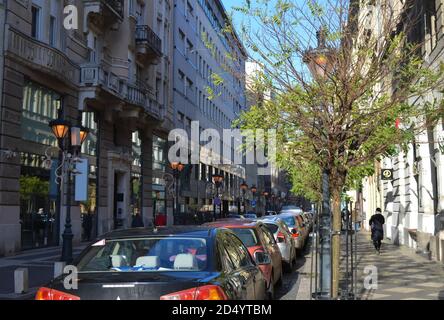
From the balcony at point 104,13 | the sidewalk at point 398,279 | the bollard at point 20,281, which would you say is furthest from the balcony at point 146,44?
the bollard at point 20,281

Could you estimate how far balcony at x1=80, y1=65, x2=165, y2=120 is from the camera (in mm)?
23922

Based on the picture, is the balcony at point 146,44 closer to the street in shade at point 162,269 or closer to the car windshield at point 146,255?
the street in shade at point 162,269

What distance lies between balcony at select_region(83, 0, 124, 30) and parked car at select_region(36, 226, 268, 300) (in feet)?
69.9

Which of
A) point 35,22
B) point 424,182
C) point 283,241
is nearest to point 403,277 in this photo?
point 283,241

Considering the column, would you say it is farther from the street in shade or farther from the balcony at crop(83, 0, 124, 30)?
the street in shade

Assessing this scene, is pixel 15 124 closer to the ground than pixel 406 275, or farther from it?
farther from it

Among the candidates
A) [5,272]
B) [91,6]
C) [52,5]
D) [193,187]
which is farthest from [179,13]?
[5,272]

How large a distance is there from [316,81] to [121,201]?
22.1 meters

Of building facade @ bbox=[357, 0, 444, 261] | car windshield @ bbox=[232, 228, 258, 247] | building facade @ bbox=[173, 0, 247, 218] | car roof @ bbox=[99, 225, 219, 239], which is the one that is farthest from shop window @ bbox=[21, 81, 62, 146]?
car roof @ bbox=[99, 225, 219, 239]

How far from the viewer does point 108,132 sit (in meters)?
27.5

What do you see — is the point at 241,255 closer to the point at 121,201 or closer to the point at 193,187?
the point at 121,201

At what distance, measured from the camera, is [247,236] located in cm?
1091

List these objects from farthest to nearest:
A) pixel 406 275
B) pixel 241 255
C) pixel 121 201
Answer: pixel 121 201 < pixel 406 275 < pixel 241 255

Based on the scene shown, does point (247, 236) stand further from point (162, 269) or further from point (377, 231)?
point (377, 231)
